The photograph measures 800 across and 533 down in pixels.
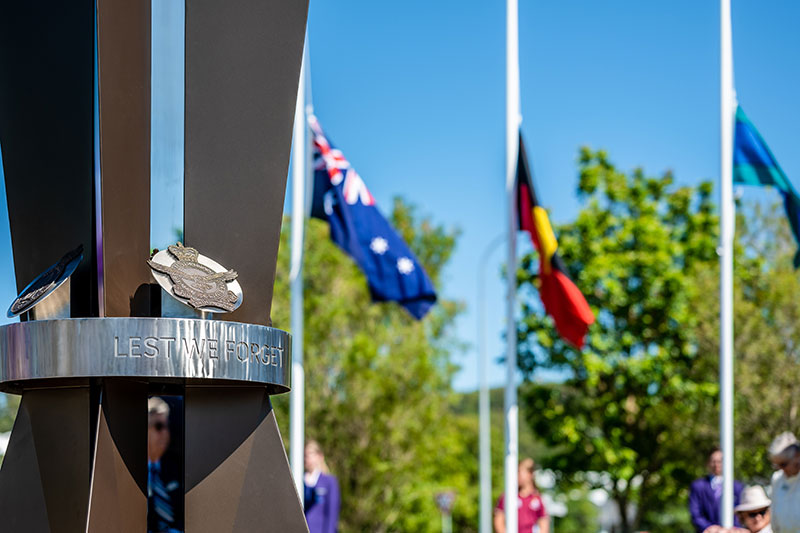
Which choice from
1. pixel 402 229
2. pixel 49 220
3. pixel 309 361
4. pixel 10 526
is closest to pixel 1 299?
pixel 49 220

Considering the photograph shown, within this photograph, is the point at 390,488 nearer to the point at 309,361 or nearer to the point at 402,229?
the point at 309,361

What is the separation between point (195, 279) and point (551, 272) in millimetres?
6146

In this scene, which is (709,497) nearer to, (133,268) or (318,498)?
(318,498)

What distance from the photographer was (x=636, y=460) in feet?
80.3

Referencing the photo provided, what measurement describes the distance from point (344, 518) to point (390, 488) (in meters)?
1.35

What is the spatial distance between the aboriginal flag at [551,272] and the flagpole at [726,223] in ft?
4.50

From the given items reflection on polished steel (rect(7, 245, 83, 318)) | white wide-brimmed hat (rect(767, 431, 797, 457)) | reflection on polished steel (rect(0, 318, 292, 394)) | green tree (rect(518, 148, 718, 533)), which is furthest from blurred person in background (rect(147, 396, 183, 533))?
green tree (rect(518, 148, 718, 533))

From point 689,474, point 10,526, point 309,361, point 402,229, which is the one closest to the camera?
point 10,526

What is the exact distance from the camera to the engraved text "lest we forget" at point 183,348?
4.31m

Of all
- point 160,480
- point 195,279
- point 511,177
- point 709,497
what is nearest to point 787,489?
point 709,497

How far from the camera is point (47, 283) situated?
14.8ft

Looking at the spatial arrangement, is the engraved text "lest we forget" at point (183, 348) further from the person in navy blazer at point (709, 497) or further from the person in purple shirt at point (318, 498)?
the person in navy blazer at point (709, 497)

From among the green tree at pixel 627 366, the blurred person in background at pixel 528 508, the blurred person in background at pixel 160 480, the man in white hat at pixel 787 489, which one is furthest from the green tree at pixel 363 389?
the blurred person in background at pixel 160 480

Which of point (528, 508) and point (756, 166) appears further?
point (756, 166)
